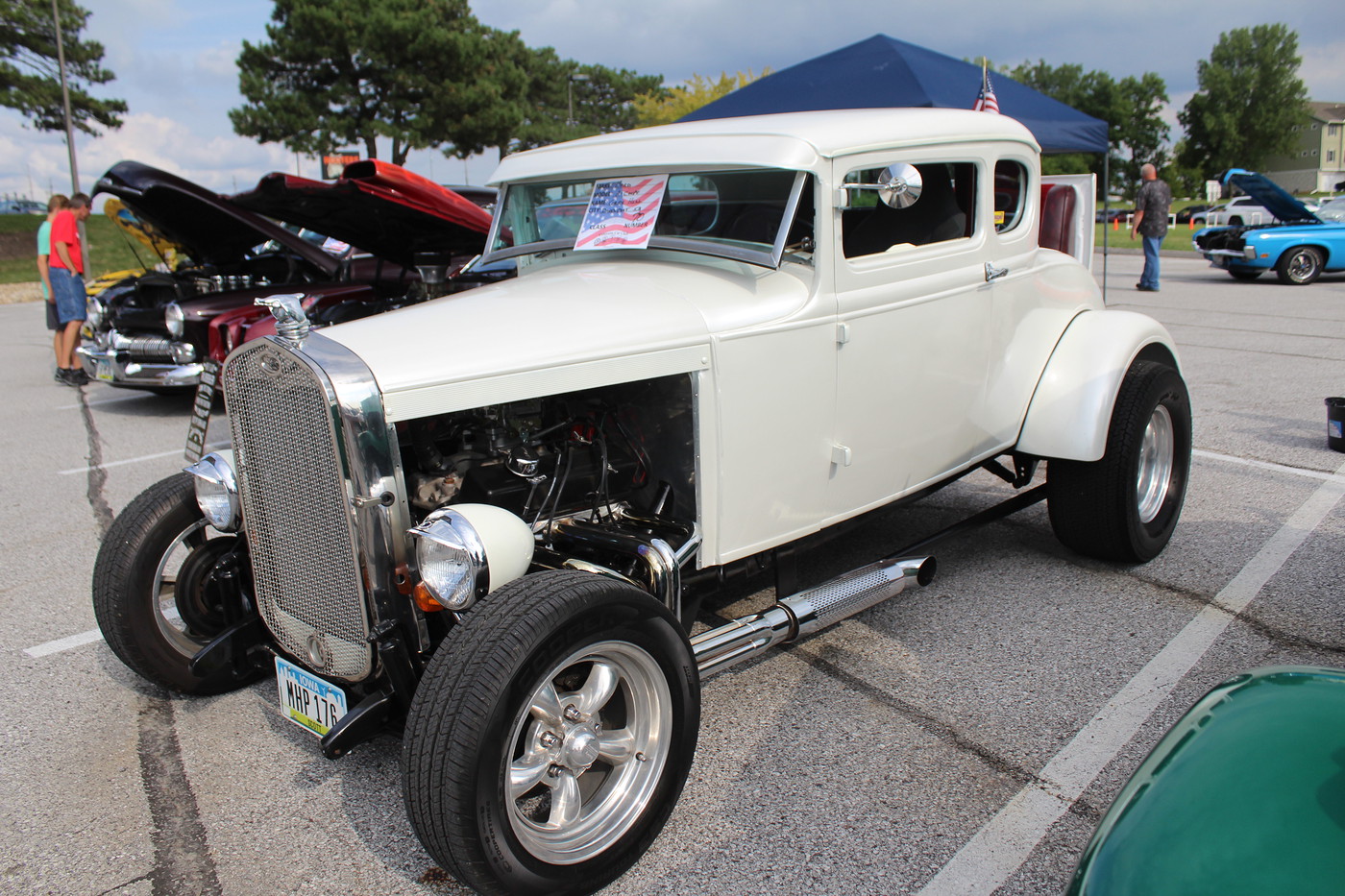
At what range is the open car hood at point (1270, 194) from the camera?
44.7 ft

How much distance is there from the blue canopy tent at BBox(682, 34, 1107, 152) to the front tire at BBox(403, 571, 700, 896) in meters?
7.98

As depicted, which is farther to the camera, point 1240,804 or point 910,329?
point 910,329

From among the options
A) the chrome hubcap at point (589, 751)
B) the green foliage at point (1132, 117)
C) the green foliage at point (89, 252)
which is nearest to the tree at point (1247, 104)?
the green foliage at point (1132, 117)

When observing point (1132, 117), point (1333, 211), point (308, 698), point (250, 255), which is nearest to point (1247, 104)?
point (1132, 117)

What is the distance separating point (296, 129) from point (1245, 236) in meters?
26.7

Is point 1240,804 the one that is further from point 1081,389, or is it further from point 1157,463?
point 1157,463

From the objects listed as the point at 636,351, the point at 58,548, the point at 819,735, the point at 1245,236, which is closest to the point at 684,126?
the point at 636,351

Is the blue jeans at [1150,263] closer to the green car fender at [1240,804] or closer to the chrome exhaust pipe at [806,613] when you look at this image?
the chrome exhaust pipe at [806,613]

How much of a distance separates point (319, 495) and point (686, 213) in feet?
5.77

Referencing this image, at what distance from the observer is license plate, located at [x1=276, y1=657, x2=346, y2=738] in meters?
2.43

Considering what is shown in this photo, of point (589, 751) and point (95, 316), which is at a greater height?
point (95, 316)

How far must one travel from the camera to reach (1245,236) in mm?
15500

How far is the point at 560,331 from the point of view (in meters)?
2.57

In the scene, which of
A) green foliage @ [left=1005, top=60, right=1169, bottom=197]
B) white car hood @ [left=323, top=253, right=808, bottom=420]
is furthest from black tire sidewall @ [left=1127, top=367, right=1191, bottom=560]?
green foliage @ [left=1005, top=60, right=1169, bottom=197]
